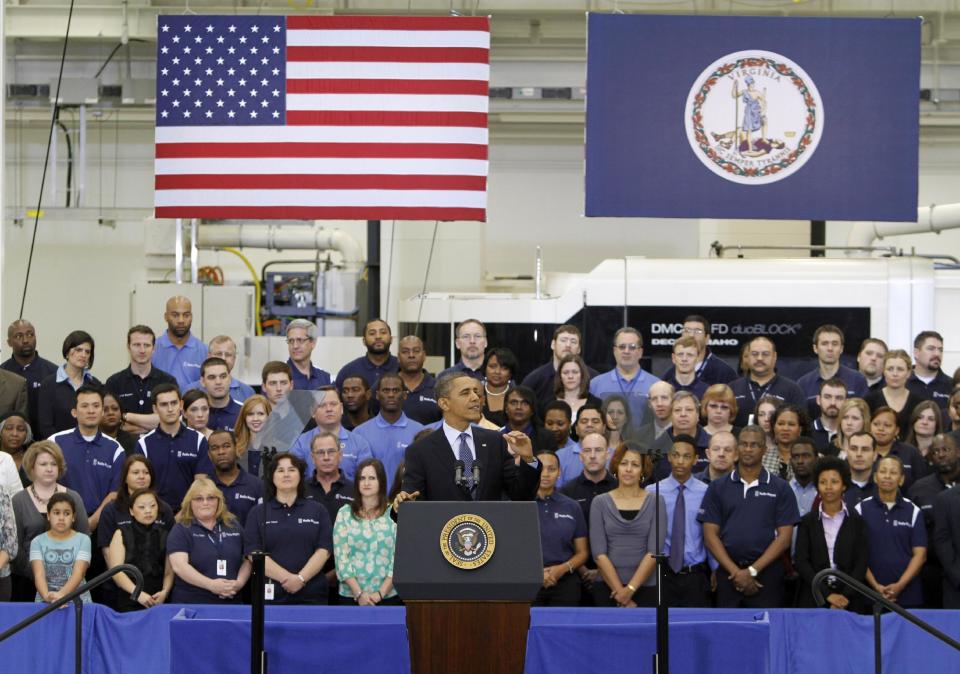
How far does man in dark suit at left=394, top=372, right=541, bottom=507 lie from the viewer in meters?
6.22

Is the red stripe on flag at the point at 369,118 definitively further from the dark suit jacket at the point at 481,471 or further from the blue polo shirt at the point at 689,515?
the dark suit jacket at the point at 481,471

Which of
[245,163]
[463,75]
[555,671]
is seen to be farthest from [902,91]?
[555,671]

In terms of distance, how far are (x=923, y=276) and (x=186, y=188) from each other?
6.06 meters

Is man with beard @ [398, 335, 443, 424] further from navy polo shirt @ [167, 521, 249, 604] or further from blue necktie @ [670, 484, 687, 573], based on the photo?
blue necktie @ [670, 484, 687, 573]

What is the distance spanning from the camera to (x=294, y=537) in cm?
817

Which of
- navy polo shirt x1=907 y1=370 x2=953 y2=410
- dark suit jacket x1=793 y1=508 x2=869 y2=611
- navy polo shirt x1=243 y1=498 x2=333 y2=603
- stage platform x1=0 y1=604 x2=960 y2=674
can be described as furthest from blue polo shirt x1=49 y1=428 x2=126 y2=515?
A: navy polo shirt x1=907 y1=370 x2=953 y2=410

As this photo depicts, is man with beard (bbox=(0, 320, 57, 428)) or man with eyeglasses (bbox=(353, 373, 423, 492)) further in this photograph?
man with beard (bbox=(0, 320, 57, 428))

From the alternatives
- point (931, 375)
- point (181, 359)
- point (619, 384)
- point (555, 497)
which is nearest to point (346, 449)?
point (555, 497)

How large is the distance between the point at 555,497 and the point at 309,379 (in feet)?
8.28

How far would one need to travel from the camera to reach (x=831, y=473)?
8234 mm

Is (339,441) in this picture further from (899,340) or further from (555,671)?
(899,340)

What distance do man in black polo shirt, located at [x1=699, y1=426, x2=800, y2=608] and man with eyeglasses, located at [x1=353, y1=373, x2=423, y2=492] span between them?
1.96 m

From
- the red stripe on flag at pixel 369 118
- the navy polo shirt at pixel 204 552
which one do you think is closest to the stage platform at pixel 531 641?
the navy polo shirt at pixel 204 552

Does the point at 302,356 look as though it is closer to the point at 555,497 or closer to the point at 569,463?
the point at 569,463
